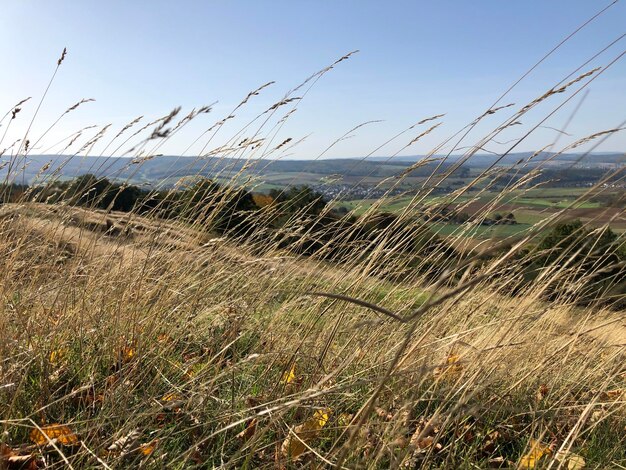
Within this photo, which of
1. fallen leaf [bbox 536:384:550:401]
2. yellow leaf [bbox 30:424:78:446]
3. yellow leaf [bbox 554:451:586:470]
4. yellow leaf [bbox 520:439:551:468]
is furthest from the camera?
fallen leaf [bbox 536:384:550:401]

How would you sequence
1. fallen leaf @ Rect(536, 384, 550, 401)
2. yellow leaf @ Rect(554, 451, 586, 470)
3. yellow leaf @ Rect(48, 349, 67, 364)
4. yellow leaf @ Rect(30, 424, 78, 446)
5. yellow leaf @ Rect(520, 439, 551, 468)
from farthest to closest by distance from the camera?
fallen leaf @ Rect(536, 384, 550, 401) < yellow leaf @ Rect(48, 349, 67, 364) < yellow leaf @ Rect(554, 451, 586, 470) < yellow leaf @ Rect(30, 424, 78, 446) < yellow leaf @ Rect(520, 439, 551, 468)

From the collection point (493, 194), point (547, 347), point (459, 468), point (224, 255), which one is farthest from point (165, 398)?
point (547, 347)

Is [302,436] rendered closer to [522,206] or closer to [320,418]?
[320,418]

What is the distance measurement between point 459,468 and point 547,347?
1.05 meters

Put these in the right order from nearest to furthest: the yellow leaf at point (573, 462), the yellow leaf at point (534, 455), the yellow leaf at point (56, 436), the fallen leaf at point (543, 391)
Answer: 1. the yellow leaf at point (534, 455)
2. the yellow leaf at point (56, 436)
3. the yellow leaf at point (573, 462)
4. the fallen leaf at point (543, 391)

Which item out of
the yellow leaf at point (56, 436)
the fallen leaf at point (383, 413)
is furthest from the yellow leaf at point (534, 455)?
the yellow leaf at point (56, 436)

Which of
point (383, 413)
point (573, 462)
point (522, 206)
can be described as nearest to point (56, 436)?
point (383, 413)

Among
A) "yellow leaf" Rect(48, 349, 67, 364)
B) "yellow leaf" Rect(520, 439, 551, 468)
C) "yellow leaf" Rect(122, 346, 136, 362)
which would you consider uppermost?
"yellow leaf" Rect(48, 349, 67, 364)

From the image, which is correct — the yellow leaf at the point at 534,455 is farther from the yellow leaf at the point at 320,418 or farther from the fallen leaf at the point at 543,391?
the yellow leaf at the point at 320,418

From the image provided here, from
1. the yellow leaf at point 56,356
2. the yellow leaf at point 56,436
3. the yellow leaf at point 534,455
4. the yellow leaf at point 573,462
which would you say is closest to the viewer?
the yellow leaf at point 534,455

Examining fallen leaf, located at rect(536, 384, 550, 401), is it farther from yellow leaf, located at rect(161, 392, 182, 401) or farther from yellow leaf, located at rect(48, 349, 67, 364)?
yellow leaf, located at rect(48, 349, 67, 364)

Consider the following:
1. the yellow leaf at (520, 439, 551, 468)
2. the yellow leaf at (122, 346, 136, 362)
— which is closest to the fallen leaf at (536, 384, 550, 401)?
the yellow leaf at (520, 439, 551, 468)

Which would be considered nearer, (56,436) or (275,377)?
(56,436)

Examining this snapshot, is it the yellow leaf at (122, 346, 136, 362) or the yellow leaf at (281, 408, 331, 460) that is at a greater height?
the yellow leaf at (122, 346, 136, 362)
